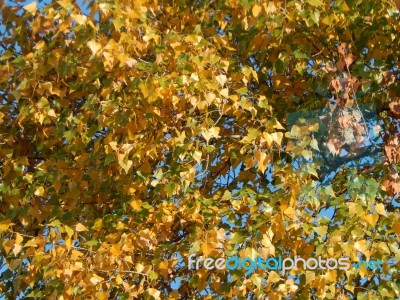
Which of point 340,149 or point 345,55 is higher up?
point 345,55

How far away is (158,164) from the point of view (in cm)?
346

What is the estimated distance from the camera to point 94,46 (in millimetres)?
2963

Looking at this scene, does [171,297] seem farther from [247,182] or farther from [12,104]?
[12,104]

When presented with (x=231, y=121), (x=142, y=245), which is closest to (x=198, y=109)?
(x=231, y=121)

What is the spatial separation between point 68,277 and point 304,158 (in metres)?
1.00

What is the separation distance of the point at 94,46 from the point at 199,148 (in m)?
0.55

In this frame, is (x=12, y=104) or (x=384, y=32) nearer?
(x=384, y=32)

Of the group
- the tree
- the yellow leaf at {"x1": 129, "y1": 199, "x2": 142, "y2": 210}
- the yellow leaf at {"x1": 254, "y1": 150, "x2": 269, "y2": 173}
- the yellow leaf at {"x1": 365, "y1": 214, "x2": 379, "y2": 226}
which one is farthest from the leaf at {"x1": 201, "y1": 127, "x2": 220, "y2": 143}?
the yellow leaf at {"x1": 365, "y1": 214, "x2": 379, "y2": 226}

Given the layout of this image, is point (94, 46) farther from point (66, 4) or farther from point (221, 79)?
point (221, 79)

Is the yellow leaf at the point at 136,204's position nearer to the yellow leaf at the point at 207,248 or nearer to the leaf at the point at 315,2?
the yellow leaf at the point at 207,248

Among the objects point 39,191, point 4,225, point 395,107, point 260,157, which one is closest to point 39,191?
point 39,191

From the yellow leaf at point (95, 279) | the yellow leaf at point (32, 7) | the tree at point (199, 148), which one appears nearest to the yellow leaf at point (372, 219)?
the tree at point (199, 148)

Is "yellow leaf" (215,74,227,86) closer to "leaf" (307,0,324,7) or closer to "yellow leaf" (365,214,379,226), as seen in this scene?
"leaf" (307,0,324,7)

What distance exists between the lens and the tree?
9.69 feet
